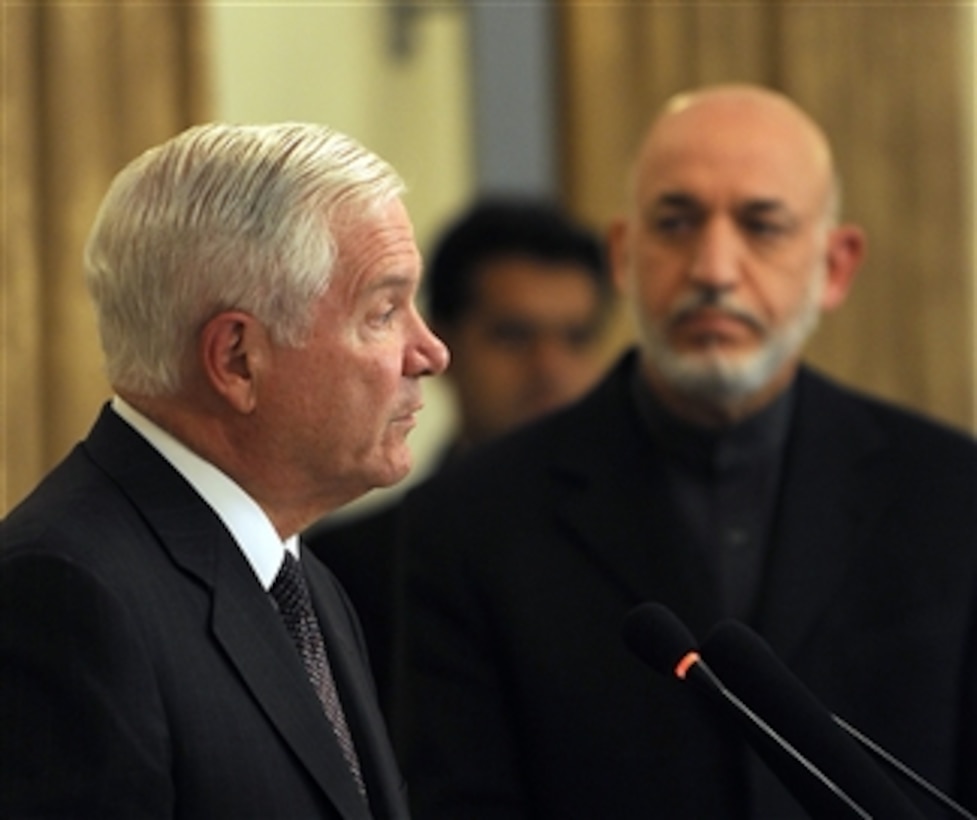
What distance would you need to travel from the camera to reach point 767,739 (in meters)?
2.28

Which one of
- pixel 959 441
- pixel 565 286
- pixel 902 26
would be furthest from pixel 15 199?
pixel 902 26

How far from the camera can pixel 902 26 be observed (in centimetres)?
627

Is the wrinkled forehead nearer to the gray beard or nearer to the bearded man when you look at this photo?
the bearded man

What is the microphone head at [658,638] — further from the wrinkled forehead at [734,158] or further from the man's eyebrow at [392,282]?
the wrinkled forehead at [734,158]

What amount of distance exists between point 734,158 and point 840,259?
1.06ft

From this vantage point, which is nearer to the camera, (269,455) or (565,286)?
(269,455)

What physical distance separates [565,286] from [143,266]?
2.95 m

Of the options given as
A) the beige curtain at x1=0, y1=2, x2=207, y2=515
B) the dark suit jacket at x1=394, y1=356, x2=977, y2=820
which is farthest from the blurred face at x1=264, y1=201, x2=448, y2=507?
the beige curtain at x1=0, y1=2, x2=207, y2=515

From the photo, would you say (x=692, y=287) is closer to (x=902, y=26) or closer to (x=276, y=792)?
(x=276, y=792)

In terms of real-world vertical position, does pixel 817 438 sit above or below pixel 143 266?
below

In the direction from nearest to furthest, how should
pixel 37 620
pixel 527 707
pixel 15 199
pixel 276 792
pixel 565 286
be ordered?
1. pixel 37 620
2. pixel 276 792
3. pixel 527 707
4. pixel 15 199
5. pixel 565 286

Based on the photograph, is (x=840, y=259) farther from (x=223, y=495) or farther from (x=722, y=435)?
(x=223, y=495)

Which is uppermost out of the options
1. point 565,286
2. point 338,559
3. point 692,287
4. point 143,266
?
point 143,266

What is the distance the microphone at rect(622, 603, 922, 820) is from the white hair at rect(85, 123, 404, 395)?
493mm
